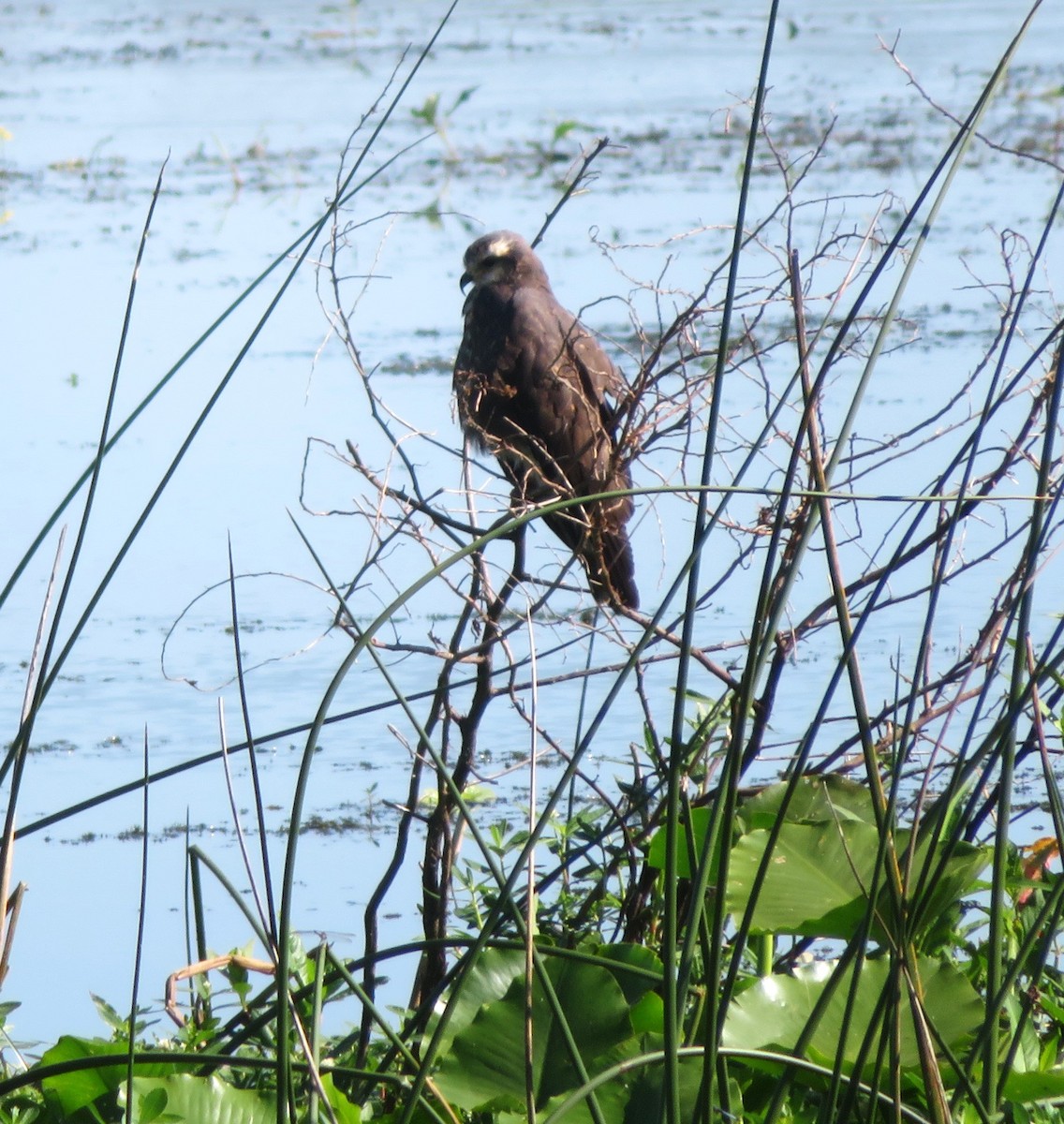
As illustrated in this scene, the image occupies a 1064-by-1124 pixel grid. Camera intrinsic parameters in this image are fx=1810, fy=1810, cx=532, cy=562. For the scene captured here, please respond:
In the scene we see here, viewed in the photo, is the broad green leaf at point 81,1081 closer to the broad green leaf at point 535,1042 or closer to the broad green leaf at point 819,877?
the broad green leaf at point 535,1042

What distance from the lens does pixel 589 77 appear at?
46.1ft

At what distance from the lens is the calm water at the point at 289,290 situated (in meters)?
3.58

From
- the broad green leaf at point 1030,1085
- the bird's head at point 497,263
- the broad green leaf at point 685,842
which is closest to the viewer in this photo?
the broad green leaf at point 1030,1085

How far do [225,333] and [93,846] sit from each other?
12.2 ft

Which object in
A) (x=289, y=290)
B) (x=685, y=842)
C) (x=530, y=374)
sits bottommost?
(x=685, y=842)

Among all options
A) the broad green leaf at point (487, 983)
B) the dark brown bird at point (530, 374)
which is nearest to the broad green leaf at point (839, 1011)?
the broad green leaf at point (487, 983)

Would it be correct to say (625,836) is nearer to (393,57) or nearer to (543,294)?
(543,294)

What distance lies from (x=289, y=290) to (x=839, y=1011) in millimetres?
6786

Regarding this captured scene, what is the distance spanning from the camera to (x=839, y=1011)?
1563 millimetres

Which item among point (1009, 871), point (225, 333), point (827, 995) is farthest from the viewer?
point (225, 333)

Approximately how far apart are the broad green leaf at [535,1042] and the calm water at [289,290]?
1.49ft

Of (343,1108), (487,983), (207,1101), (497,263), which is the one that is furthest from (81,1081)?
(497,263)

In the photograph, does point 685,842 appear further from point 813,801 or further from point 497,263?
point 497,263

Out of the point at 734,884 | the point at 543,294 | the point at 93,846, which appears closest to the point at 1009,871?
the point at 734,884
